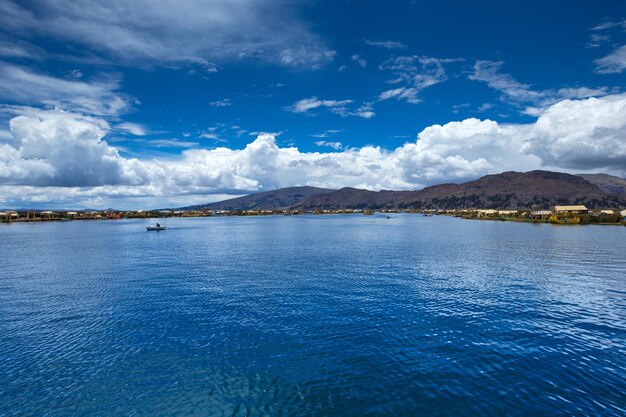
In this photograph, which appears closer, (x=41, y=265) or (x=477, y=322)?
(x=477, y=322)

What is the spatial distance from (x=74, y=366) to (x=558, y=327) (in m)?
46.5

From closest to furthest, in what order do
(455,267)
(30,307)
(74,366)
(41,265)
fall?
(74,366), (30,307), (455,267), (41,265)

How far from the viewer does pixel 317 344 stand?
33.2 m

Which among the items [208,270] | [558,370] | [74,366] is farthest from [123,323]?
[558,370]

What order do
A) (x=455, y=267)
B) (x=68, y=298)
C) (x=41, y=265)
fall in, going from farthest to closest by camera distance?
1. (x=41, y=265)
2. (x=455, y=267)
3. (x=68, y=298)

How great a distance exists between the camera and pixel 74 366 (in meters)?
29.1

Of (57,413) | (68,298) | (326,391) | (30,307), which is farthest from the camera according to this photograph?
(68,298)

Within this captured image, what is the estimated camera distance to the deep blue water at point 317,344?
24.1m

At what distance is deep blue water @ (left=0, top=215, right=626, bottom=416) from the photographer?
79.1ft

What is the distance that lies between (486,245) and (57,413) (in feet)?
380

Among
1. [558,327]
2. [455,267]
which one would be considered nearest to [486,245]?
[455,267]

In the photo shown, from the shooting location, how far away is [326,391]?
2548 cm

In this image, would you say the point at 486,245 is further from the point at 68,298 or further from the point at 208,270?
the point at 68,298

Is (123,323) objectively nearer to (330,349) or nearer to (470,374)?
(330,349)
